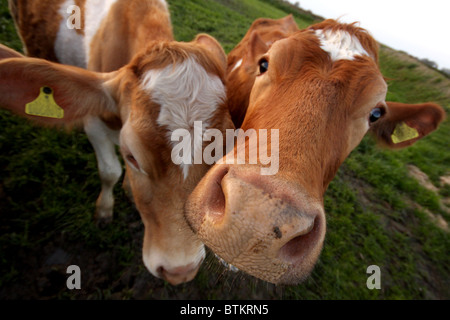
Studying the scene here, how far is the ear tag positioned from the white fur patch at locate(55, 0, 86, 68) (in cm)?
183

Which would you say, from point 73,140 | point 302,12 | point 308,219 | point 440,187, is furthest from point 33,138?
point 302,12

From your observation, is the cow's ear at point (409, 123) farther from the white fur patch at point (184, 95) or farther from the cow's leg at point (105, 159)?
the cow's leg at point (105, 159)

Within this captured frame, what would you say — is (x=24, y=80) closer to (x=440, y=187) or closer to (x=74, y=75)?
(x=74, y=75)

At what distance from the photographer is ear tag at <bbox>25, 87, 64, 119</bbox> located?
160cm

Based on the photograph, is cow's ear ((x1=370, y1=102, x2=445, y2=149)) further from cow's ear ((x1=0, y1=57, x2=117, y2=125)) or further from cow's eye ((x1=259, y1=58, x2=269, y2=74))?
cow's ear ((x1=0, y1=57, x2=117, y2=125))

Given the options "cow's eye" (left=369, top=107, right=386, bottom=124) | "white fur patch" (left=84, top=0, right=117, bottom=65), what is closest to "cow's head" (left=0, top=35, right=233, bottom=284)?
"cow's eye" (left=369, top=107, right=386, bottom=124)

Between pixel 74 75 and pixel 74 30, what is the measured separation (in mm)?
2033

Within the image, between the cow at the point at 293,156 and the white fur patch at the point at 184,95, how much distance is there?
31cm

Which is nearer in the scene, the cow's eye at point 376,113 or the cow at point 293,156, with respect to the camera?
the cow at point 293,156

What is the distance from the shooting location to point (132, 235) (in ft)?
9.41

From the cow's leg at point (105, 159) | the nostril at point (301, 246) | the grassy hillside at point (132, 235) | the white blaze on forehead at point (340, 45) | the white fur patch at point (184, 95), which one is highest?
the white blaze on forehead at point (340, 45)

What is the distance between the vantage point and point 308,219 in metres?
0.87

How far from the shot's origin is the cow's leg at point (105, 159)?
236 cm

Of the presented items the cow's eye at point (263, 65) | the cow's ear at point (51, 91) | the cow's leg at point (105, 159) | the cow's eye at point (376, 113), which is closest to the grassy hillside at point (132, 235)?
the cow's leg at point (105, 159)
